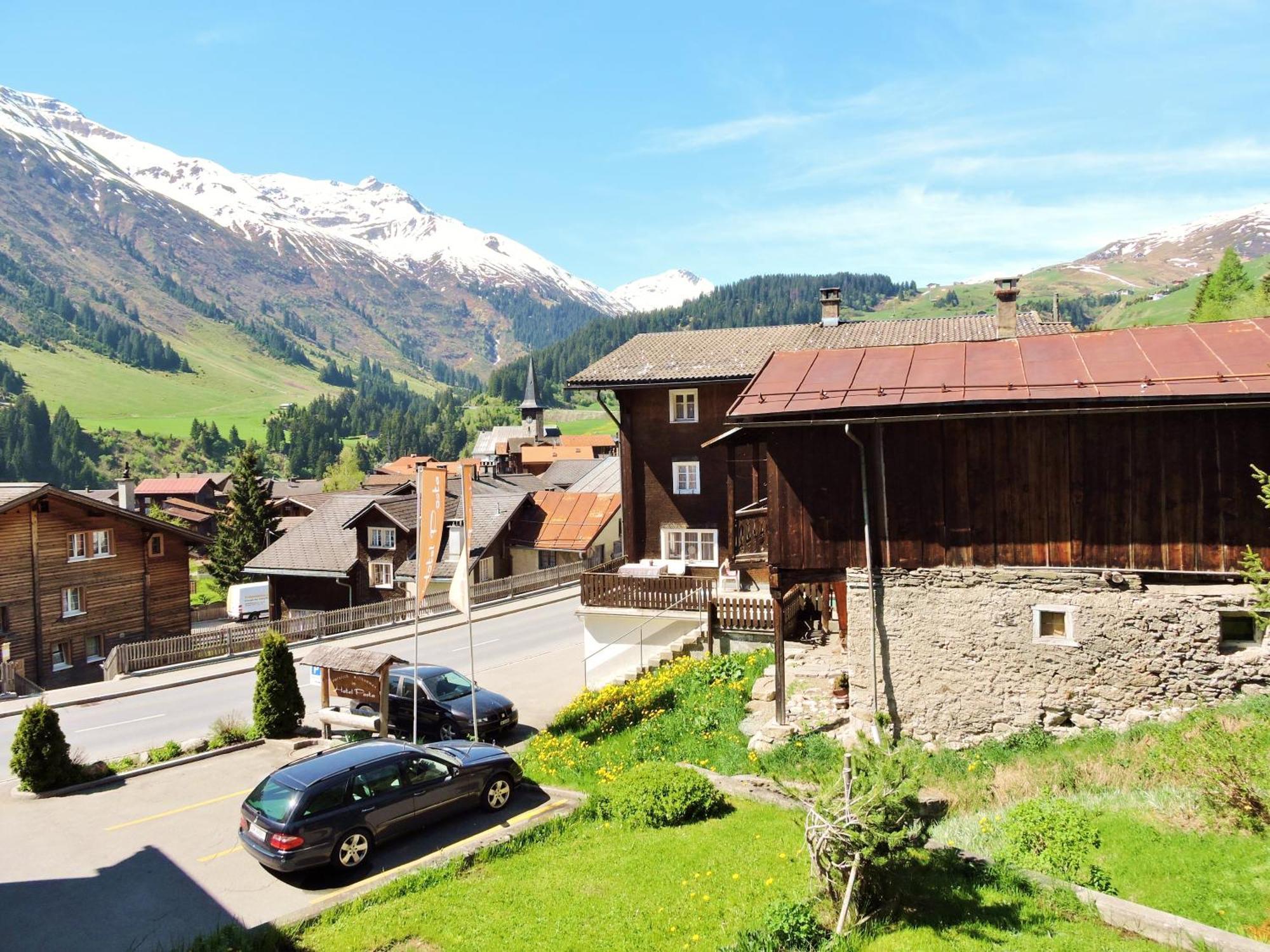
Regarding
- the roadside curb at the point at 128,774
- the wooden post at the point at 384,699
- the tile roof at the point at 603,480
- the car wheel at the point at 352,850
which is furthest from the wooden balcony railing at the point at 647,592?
the tile roof at the point at 603,480

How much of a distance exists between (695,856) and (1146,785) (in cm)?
658

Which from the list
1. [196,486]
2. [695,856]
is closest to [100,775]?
[695,856]

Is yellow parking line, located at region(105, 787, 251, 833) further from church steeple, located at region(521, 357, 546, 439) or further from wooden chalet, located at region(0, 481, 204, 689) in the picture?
church steeple, located at region(521, 357, 546, 439)

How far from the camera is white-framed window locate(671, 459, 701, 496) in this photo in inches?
1082

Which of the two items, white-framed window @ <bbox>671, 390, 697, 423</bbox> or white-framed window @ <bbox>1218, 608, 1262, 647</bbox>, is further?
white-framed window @ <bbox>671, 390, 697, 423</bbox>

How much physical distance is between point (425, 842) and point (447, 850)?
2.26 feet

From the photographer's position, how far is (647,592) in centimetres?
2469

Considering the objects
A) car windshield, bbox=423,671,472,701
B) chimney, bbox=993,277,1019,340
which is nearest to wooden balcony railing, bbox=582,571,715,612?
car windshield, bbox=423,671,472,701

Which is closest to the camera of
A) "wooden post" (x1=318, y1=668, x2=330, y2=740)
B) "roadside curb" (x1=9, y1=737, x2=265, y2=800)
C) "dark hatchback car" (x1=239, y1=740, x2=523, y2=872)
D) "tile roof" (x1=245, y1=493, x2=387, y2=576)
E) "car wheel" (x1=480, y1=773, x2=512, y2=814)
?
"dark hatchback car" (x1=239, y1=740, x2=523, y2=872)

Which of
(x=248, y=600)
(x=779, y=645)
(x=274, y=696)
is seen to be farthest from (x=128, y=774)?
(x=248, y=600)

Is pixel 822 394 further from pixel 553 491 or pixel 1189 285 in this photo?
pixel 1189 285

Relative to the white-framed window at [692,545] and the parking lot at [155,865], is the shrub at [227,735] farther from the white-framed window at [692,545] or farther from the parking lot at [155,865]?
the white-framed window at [692,545]

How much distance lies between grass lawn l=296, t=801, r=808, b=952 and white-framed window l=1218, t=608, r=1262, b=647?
26.5 feet

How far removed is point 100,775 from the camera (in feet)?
54.9
